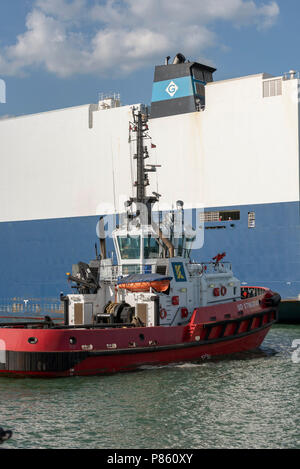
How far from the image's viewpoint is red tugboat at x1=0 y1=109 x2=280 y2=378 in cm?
1230

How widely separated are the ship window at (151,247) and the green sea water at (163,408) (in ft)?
9.65

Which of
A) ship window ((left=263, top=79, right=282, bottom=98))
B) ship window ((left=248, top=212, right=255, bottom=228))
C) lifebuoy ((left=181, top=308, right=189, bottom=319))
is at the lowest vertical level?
lifebuoy ((left=181, top=308, right=189, bottom=319))

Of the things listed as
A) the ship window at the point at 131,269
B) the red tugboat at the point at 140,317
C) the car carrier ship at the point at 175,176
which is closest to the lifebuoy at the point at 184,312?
the red tugboat at the point at 140,317

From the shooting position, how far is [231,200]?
2391 centimetres

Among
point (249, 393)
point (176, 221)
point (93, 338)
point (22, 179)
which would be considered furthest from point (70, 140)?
point (249, 393)

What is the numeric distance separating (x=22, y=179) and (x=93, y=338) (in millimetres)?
20141

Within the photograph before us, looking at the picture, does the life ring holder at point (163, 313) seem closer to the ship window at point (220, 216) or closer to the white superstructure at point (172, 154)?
the white superstructure at point (172, 154)

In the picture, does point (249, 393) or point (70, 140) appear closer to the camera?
point (249, 393)

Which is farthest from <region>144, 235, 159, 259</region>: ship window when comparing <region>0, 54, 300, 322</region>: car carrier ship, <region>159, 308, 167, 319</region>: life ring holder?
<region>0, 54, 300, 322</region>: car carrier ship

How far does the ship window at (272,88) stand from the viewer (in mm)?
22766

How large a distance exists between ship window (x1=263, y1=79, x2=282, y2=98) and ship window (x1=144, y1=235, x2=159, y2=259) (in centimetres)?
1089

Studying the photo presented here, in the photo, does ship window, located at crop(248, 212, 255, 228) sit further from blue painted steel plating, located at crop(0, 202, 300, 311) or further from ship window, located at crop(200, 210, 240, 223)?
ship window, located at crop(200, 210, 240, 223)

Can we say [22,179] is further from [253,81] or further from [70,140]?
[253,81]
